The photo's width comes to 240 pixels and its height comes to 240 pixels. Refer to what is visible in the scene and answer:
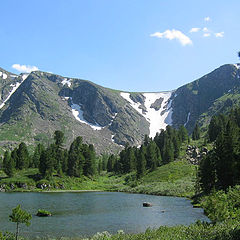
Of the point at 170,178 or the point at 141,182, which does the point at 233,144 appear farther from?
the point at 141,182

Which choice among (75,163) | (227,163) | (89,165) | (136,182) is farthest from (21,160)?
(227,163)

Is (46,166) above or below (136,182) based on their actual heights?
above

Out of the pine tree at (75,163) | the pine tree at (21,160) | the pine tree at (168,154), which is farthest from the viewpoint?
the pine tree at (168,154)


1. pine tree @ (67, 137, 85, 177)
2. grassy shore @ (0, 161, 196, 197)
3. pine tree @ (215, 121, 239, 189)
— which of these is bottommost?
grassy shore @ (0, 161, 196, 197)

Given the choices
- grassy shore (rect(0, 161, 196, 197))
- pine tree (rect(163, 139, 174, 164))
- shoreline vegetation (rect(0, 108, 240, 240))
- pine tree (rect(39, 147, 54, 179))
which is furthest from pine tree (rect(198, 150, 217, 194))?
pine tree (rect(163, 139, 174, 164))

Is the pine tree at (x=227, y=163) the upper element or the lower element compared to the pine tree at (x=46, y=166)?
upper

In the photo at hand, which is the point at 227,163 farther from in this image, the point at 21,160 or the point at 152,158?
the point at 21,160

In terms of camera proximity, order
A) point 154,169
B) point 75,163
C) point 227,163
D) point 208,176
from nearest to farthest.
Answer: point 227,163 < point 208,176 < point 75,163 < point 154,169

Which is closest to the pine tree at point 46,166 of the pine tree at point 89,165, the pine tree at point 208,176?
Result: the pine tree at point 89,165

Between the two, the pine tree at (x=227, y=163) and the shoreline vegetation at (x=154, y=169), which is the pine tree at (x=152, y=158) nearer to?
the shoreline vegetation at (x=154, y=169)

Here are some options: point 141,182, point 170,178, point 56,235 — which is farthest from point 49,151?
point 56,235

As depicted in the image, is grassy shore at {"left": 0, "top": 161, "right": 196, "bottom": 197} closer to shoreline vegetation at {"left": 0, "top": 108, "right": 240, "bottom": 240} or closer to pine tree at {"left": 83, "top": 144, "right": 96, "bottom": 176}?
shoreline vegetation at {"left": 0, "top": 108, "right": 240, "bottom": 240}

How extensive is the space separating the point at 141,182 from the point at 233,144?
68.3 meters

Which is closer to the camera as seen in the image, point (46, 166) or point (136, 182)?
point (46, 166)
